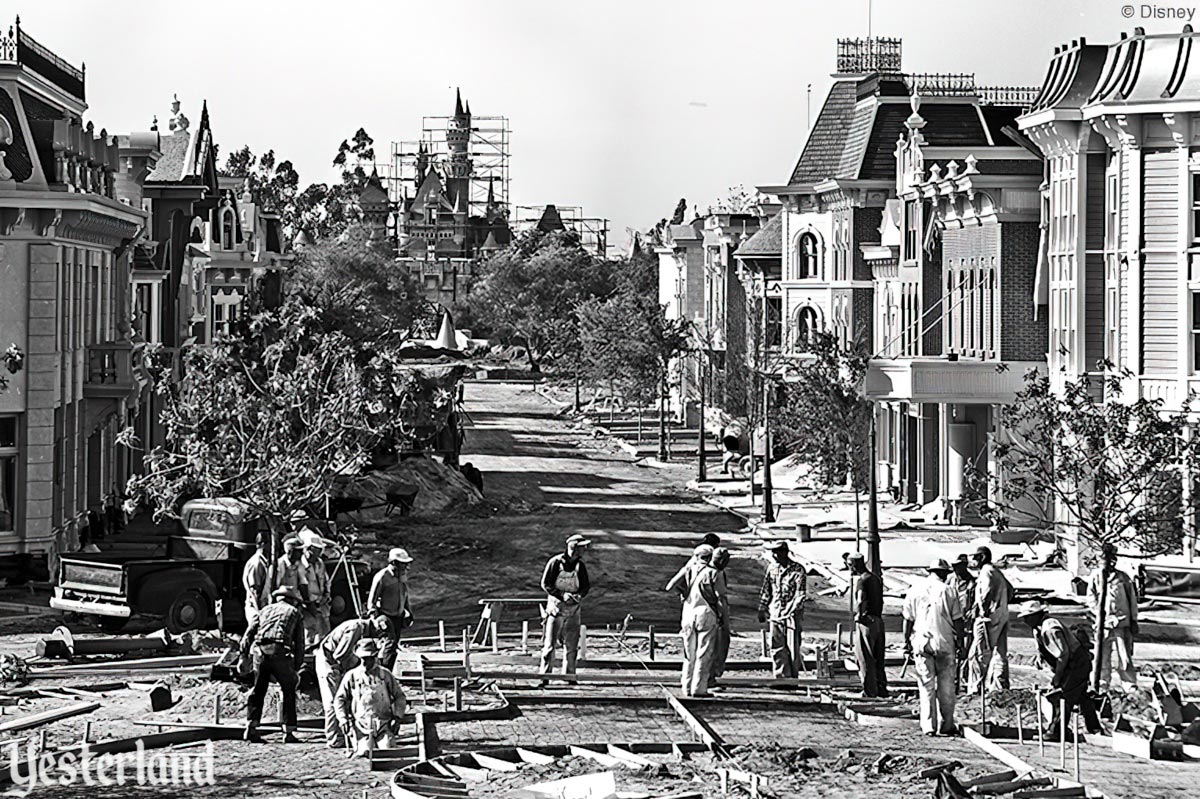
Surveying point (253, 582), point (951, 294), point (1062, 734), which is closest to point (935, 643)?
point (1062, 734)

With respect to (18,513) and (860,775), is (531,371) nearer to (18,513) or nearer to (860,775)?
(18,513)

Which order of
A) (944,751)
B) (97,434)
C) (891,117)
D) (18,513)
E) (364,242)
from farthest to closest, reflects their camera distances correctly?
(364,242)
(891,117)
(97,434)
(18,513)
(944,751)

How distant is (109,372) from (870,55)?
34.2m

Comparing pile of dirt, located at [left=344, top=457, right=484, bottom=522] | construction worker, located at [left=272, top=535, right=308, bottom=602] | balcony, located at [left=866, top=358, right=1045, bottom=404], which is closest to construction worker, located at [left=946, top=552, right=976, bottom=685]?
construction worker, located at [left=272, top=535, right=308, bottom=602]

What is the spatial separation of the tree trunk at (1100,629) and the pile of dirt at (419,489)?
26911mm

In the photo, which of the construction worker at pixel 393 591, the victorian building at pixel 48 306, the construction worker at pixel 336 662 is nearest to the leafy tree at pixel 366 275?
the victorian building at pixel 48 306

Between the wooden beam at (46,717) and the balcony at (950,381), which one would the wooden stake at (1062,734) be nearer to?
the wooden beam at (46,717)

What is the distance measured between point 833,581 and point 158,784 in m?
22.0

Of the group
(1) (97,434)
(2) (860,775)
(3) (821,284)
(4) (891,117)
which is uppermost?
(4) (891,117)

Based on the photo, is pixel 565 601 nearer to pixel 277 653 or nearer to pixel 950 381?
pixel 277 653

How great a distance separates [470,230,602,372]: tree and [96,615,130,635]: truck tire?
351 feet

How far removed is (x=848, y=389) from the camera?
49.8m

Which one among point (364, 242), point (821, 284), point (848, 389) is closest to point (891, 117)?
point (821, 284)

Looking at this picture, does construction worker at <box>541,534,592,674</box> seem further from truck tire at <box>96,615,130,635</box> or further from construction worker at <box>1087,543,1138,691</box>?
truck tire at <box>96,615,130,635</box>
